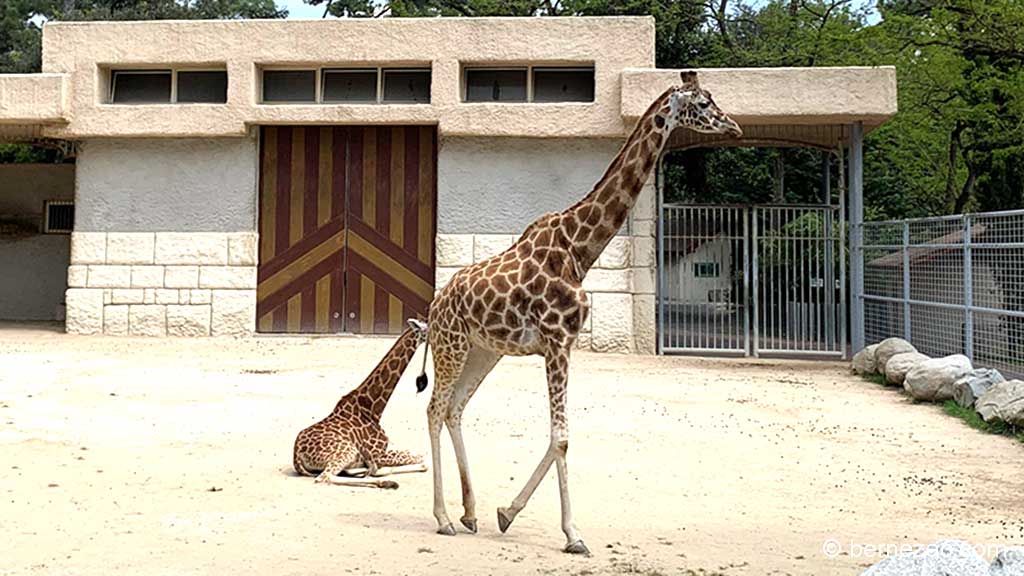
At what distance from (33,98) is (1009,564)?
52.3 feet

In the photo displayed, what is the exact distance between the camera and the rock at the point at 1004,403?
8305 millimetres

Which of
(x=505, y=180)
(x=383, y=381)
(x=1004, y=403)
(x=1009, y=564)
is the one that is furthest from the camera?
(x=505, y=180)

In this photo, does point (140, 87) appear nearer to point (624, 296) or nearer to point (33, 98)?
point (33, 98)

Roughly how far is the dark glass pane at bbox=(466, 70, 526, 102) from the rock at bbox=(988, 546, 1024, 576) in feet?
43.0

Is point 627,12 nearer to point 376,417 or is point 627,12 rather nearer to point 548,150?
point 548,150

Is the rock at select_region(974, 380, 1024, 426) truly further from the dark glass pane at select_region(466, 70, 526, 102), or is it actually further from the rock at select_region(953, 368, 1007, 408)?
the dark glass pane at select_region(466, 70, 526, 102)

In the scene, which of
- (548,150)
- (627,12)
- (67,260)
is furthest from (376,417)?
(627,12)

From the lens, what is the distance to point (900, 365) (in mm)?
11219

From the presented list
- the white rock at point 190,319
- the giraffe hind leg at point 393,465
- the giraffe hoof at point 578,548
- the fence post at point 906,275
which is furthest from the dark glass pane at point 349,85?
the giraffe hoof at point 578,548

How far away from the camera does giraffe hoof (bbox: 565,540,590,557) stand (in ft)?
15.2

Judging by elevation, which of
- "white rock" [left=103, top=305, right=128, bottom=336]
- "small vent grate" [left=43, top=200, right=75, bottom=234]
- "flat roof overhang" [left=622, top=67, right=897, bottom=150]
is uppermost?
"flat roof overhang" [left=622, top=67, right=897, bottom=150]

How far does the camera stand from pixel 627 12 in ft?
81.6

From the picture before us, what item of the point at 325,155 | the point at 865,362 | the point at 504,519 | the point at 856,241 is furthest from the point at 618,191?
the point at 325,155

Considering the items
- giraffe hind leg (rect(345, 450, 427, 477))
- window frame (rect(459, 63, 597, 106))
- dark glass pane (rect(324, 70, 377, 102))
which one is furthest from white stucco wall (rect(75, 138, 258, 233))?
giraffe hind leg (rect(345, 450, 427, 477))
